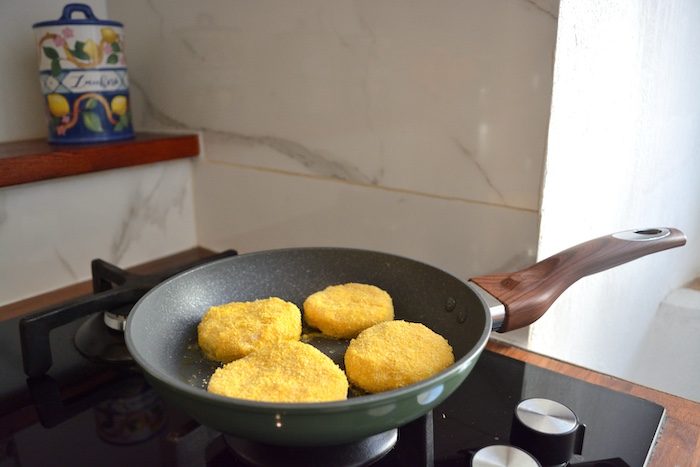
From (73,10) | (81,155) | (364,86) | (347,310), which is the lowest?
(347,310)

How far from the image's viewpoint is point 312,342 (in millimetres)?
656

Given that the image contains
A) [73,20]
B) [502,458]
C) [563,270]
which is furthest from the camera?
[73,20]

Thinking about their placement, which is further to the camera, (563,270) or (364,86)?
(364,86)

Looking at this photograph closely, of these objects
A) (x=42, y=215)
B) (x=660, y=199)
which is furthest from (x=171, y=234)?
(x=660, y=199)

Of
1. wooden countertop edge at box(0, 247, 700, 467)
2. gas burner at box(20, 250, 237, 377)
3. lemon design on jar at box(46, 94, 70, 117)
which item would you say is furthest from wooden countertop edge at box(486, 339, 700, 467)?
lemon design on jar at box(46, 94, 70, 117)

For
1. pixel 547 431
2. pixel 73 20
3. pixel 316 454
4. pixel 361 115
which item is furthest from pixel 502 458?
pixel 73 20

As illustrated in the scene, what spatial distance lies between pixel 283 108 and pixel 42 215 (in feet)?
1.33

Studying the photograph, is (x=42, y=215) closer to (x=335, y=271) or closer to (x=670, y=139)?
(x=335, y=271)

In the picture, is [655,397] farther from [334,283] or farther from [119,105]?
[119,105]

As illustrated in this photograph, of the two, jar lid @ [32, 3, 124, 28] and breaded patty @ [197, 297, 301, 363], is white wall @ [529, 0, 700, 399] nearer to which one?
breaded patty @ [197, 297, 301, 363]

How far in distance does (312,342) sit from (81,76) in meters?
0.56

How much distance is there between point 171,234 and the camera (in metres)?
1.05

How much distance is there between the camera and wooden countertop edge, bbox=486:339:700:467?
20.4 inches

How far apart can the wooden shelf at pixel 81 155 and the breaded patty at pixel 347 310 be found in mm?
443
